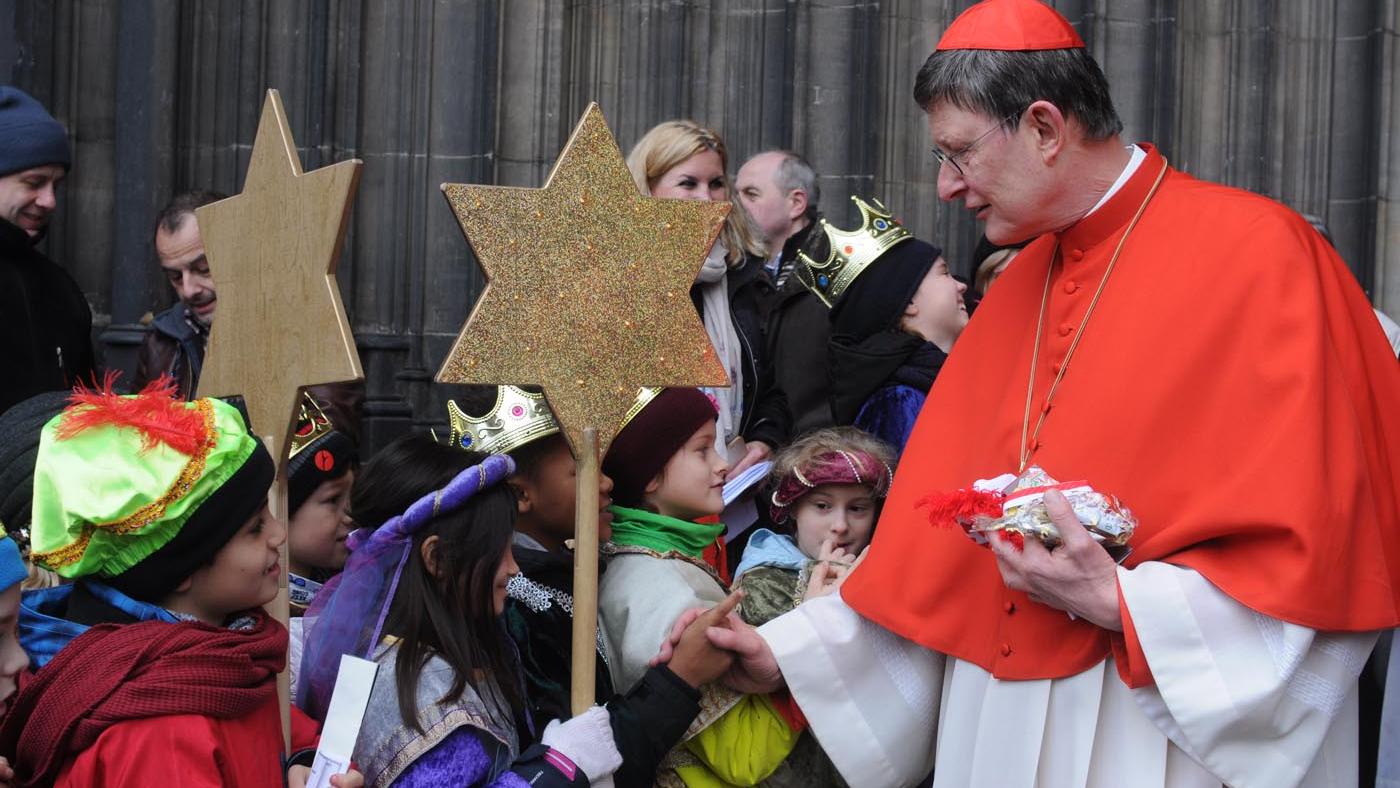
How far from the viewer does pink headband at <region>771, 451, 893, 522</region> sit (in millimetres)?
3766

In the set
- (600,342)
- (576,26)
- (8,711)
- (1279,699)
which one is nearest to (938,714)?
(1279,699)

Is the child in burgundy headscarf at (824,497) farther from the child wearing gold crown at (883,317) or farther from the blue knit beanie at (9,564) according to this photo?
the blue knit beanie at (9,564)

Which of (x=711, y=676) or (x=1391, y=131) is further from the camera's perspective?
(x=1391, y=131)

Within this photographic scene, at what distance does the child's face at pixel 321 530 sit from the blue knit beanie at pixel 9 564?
1.41 meters

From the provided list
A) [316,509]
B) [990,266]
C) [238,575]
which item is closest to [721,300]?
[990,266]

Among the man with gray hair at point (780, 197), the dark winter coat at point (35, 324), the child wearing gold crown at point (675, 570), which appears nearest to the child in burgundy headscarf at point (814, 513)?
the child wearing gold crown at point (675, 570)

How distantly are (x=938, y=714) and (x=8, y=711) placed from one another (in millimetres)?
1533

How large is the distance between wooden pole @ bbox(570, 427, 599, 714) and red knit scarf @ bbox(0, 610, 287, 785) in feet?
1.92

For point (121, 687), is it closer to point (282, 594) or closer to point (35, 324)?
point (282, 594)

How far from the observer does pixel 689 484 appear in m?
3.55

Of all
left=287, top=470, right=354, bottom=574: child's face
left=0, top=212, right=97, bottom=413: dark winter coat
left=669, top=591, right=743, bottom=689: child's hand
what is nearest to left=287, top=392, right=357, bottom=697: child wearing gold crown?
left=287, top=470, right=354, bottom=574: child's face

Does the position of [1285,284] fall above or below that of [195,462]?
above

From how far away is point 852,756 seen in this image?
9.72ft

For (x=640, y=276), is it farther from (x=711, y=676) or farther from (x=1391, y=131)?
(x=1391, y=131)
